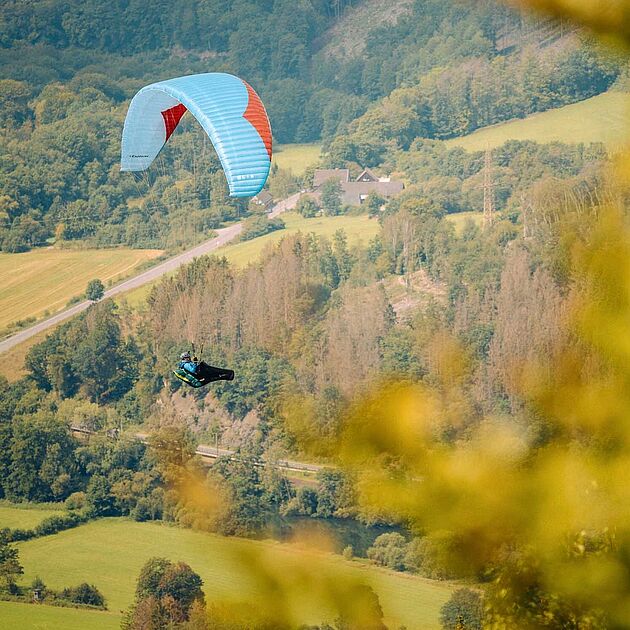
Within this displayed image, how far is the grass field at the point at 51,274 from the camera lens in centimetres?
7362

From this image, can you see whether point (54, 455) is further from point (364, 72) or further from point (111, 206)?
point (364, 72)

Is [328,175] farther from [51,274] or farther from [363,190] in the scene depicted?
[51,274]

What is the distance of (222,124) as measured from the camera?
23.1 metres

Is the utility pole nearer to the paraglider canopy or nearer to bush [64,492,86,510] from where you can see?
bush [64,492,86,510]

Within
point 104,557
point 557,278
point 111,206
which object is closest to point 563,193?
point 557,278

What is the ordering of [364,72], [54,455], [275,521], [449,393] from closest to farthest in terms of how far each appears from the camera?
[449,393], [275,521], [54,455], [364,72]

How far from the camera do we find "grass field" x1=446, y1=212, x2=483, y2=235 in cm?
7619

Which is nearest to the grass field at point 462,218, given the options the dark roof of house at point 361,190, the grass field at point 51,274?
the dark roof of house at point 361,190

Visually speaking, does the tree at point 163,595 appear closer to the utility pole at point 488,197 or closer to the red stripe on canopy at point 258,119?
the red stripe on canopy at point 258,119

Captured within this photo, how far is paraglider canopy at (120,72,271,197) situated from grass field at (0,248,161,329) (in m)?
47.7

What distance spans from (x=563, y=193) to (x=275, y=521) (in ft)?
106

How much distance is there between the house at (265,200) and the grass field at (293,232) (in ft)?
4.53

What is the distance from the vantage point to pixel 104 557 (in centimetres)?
5006

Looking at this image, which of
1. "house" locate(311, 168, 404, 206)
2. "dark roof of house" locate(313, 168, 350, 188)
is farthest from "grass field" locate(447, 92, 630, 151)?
"dark roof of house" locate(313, 168, 350, 188)
